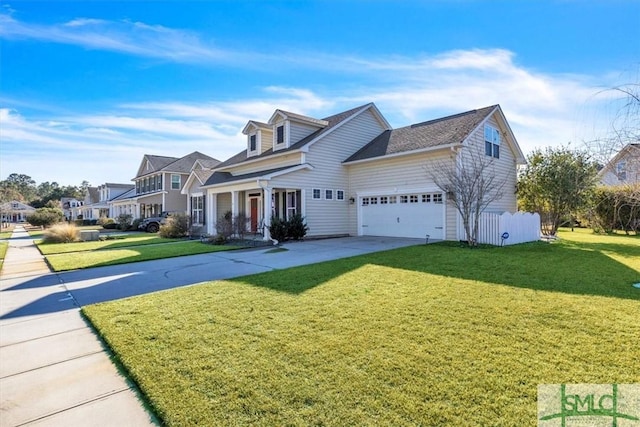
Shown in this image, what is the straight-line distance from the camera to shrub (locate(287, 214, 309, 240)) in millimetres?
15617

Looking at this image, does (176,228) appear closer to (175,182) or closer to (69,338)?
(175,182)

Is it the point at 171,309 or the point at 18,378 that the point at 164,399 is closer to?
the point at 18,378

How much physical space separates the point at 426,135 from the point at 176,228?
1526 centimetres

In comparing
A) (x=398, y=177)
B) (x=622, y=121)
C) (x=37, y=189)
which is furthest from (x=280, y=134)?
(x=37, y=189)

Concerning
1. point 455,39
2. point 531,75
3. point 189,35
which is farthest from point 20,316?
point 455,39

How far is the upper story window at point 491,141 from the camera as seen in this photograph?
15492mm

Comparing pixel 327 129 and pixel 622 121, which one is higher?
pixel 327 129

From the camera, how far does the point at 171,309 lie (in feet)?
17.8

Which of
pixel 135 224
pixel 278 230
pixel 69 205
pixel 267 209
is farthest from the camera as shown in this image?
pixel 69 205

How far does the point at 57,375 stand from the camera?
3.51 meters

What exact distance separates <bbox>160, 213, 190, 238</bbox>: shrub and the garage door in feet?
36.7

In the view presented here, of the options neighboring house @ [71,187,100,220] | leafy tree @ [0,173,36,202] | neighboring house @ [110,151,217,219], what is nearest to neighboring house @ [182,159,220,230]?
neighboring house @ [110,151,217,219]

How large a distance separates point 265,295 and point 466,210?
30.8ft

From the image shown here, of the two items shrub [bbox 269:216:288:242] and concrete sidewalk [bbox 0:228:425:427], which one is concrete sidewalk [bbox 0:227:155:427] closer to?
concrete sidewalk [bbox 0:228:425:427]
